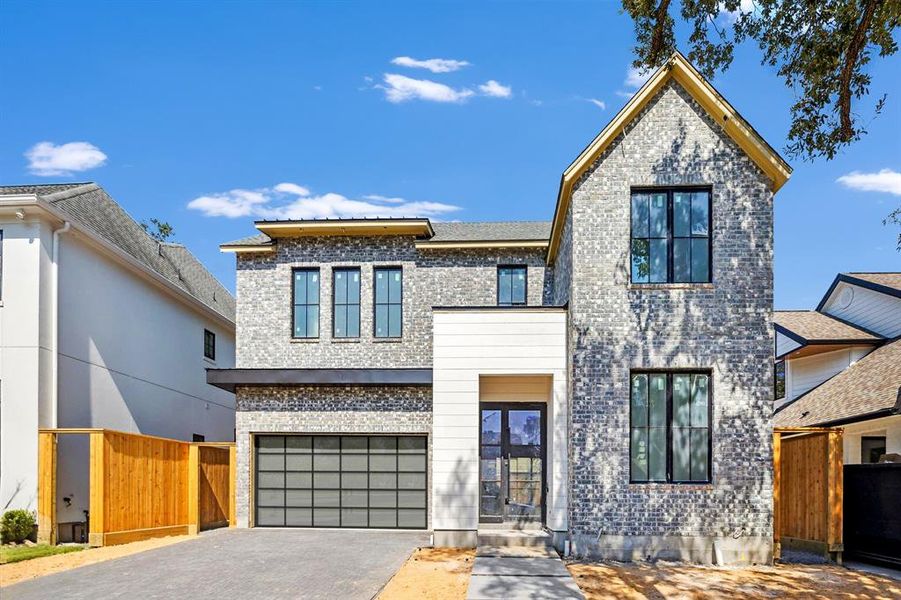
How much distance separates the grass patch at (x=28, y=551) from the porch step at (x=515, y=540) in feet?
24.3

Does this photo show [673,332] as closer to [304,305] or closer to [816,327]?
[304,305]

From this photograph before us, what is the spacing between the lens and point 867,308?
1973 cm

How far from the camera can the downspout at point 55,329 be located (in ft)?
44.7

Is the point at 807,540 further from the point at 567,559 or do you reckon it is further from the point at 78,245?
the point at 78,245

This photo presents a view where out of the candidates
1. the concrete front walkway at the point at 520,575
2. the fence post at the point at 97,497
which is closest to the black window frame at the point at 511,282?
the concrete front walkway at the point at 520,575

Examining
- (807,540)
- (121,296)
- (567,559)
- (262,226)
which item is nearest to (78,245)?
(121,296)

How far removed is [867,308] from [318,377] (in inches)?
620

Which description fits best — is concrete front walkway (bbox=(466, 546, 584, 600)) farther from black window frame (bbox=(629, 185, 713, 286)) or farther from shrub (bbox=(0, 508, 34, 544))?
shrub (bbox=(0, 508, 34, 544))

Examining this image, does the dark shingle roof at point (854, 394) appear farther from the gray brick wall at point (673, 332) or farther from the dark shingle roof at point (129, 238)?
the dark shingle roof at point (129, 238)

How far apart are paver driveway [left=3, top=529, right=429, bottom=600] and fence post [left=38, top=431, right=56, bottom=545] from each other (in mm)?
2167

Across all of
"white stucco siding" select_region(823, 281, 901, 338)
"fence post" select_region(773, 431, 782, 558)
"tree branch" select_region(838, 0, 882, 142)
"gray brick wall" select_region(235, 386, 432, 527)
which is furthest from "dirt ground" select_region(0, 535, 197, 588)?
"white stucco siding" select_region(823, 281, 901, 338)

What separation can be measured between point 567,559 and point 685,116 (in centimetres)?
794

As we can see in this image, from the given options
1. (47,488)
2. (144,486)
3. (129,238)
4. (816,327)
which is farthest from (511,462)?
(129,238)

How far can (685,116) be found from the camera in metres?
12.0
